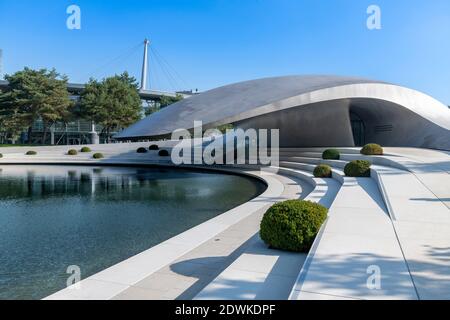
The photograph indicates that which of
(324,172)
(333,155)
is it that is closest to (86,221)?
(324,172)

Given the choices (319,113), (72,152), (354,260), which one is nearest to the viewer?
(354,260)

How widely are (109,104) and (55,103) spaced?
6.40 metres

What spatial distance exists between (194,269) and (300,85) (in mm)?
15693

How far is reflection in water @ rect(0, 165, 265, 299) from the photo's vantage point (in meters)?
5.11

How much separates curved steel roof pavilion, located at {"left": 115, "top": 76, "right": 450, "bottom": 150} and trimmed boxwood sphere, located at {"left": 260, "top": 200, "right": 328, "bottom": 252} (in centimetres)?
1014

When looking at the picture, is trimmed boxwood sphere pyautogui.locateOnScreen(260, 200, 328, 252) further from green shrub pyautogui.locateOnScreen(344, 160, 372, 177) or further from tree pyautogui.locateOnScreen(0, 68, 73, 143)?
tree pyautogui.locateOnScreen(0, 68, 73, 143)

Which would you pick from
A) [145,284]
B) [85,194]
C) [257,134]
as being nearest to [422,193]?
[145,284]

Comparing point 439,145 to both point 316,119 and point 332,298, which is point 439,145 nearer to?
point 316,119

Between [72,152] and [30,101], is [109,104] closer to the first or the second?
[30,101]

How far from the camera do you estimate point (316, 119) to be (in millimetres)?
22781

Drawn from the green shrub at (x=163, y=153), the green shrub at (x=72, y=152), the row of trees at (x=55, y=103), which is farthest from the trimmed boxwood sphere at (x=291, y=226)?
the row of trees at (x=55, y=103)

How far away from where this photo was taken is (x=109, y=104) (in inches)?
1734

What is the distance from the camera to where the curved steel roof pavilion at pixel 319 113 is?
16.1 meters

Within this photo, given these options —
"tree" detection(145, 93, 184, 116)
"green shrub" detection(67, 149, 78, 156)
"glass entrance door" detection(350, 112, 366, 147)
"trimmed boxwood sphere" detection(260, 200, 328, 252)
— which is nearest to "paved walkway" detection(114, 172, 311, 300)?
"trimmed boxwood sphere" detection(260, 200, 328, 252)
